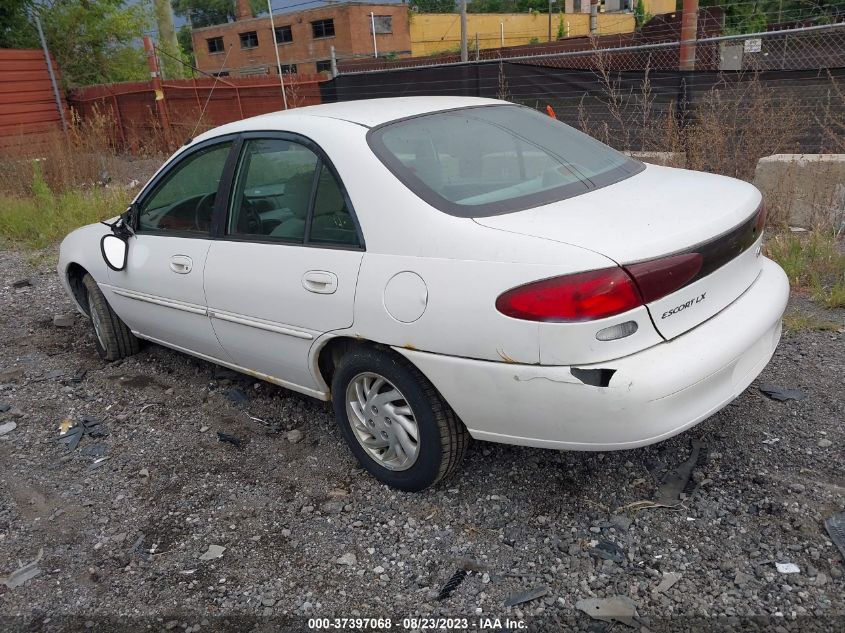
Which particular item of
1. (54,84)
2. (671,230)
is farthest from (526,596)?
(54,84)

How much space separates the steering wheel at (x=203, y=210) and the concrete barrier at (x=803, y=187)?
205 inches

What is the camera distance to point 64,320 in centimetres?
589

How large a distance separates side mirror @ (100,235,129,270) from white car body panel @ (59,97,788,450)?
1240 mm

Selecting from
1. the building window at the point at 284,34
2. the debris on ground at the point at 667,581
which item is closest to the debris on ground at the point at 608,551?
the debris on ground at the point at 667,581

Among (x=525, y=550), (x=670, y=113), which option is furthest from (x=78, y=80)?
(x=525, y=550)

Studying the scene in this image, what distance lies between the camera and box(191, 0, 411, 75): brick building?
50281 millimetres

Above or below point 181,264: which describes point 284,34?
above

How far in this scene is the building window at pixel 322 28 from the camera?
5188 cm

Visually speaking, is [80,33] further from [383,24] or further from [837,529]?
[383,24]

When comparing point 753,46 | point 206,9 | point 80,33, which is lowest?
point 753,46

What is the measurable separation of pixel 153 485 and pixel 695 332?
2.60m

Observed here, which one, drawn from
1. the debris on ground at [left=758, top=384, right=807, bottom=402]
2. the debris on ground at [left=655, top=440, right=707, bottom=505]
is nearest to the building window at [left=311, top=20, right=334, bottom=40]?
the debris on ground at [left=758, top=384, right=807, bottom=402]

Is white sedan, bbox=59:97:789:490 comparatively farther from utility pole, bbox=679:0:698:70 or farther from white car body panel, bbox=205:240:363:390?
utility pole, bbox=679:0:698:70

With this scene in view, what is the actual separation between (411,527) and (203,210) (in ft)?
6.69
